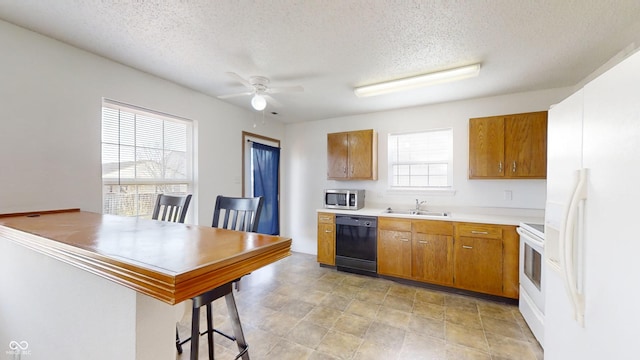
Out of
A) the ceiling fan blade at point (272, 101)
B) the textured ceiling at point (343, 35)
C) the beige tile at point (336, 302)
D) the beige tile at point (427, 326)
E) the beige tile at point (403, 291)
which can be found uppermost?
the textured ceiling at point (343, 35)

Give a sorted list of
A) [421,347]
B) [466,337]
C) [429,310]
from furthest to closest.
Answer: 1. [429,310]
2. [466,337]
3. [421,347]

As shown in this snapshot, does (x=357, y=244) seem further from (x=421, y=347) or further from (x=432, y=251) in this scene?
(x=421, y=347)

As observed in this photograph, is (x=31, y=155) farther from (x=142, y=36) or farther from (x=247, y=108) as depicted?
(x=247, y=108)

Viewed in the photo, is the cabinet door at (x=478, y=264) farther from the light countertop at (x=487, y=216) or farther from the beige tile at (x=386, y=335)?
the beige tile at (x=386, y=335)

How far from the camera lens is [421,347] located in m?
1.94

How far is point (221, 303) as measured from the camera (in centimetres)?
261

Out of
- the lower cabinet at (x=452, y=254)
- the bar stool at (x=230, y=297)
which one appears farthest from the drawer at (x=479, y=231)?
the bar stool at (x=230, y=297)

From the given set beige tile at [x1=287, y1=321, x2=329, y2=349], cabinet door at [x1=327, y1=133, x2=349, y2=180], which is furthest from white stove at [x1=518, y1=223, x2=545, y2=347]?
cabinet door at [x1=327, y1=133, x2=349, y2=180]

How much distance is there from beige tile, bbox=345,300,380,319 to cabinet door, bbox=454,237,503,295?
3.69ft

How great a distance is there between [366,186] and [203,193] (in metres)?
2.51

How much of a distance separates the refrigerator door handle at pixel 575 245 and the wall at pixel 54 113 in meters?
3.36

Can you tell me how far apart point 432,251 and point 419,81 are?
6.70 ft

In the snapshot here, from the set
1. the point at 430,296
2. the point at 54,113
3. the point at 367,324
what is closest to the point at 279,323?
the point at 367,324

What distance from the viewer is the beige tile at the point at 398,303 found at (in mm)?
2564
